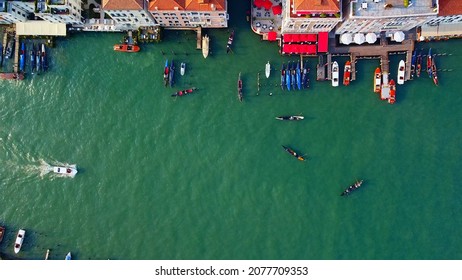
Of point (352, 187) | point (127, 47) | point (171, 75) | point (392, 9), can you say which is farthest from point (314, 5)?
point (127, 47)

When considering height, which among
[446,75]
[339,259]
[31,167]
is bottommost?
[339,259]

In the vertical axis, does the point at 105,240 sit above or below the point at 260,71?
below

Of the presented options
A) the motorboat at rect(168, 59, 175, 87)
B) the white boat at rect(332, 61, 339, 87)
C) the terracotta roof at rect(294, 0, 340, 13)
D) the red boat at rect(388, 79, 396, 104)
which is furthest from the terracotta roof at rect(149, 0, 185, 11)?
the red boat at rect(388, 79, 396, 104)

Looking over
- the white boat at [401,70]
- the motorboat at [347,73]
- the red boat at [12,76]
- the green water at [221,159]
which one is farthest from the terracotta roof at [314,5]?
the red boat at [12,76]

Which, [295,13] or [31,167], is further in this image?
[31,167]

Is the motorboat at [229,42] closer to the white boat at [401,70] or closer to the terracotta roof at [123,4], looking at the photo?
the terracotta roof at [123,4]

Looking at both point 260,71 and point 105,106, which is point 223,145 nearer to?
point 260,71

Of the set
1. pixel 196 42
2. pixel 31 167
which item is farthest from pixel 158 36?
pixel 31 167
